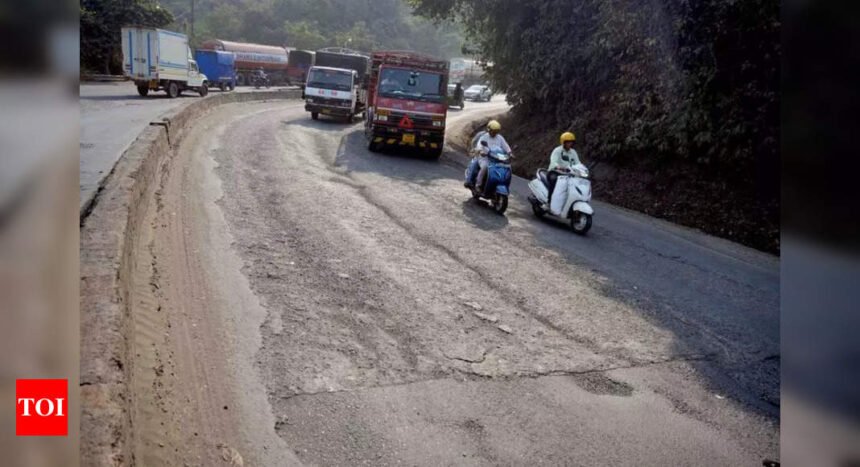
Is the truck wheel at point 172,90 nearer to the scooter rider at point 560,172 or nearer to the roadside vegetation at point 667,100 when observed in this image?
the roadside vegetation at point 667,100

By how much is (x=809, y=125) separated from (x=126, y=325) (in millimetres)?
4034

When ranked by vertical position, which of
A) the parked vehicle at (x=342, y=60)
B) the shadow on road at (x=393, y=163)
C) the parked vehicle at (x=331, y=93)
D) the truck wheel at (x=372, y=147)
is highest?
the parked vehicle at (x=342, y=60)

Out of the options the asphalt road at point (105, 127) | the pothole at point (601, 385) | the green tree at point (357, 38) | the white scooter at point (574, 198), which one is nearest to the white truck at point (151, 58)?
the asphalt road at point (105, 127)

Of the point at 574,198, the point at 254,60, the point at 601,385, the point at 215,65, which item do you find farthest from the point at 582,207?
the point at 254,60

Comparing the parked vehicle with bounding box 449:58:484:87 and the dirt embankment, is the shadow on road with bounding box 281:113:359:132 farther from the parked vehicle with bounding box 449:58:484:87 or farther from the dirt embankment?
the parked vehicle with bounding box 449:58:484:87

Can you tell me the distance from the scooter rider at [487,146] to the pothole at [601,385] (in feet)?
22.8

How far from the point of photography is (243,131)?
1922cm

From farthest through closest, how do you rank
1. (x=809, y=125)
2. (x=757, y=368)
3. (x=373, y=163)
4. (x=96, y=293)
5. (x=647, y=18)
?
(x=373, y=163)
(x=647, y=18)
(x=757, y=368)
(x=96, y=293)
(x=809, y=125)

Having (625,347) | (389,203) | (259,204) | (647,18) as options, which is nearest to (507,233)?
(389,203)

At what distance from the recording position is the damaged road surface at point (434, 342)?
394cm

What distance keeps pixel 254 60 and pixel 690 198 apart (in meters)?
43.1

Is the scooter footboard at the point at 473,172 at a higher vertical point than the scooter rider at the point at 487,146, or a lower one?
lower

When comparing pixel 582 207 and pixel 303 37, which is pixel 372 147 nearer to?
pixel 582 207

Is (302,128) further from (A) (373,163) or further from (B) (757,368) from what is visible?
(B) (757,368)
